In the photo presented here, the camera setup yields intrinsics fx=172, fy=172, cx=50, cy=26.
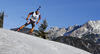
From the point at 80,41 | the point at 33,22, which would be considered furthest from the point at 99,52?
the point at 33,22

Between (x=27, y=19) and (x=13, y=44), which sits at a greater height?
(x=27, y=19)

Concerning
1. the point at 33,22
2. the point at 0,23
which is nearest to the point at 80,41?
the point at 0,23

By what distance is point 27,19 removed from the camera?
13961 mm

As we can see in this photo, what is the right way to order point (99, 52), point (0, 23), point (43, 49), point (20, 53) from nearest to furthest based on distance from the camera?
1. point (20, 53)
2. point (43, 49)
3. point (0, 23)
4. point (99, 52)

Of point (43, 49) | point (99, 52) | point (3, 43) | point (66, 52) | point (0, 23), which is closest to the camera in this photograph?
point (3, 43)

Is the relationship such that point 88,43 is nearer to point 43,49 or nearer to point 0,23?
point 0,23

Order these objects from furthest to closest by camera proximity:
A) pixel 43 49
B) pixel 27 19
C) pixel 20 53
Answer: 1. pixel 27 19
2. pixel 43 49
3. pixel 20 53

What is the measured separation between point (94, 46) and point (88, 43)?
7095mm

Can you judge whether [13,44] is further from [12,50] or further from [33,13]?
[33,13]

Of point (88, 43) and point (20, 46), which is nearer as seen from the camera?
point (20, 46)

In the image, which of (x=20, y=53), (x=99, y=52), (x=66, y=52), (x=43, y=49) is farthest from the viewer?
(x=99, y=52)

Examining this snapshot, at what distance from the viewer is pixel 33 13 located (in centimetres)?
1399

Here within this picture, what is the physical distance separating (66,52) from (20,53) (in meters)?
2.37

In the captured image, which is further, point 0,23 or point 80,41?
point 80,41
